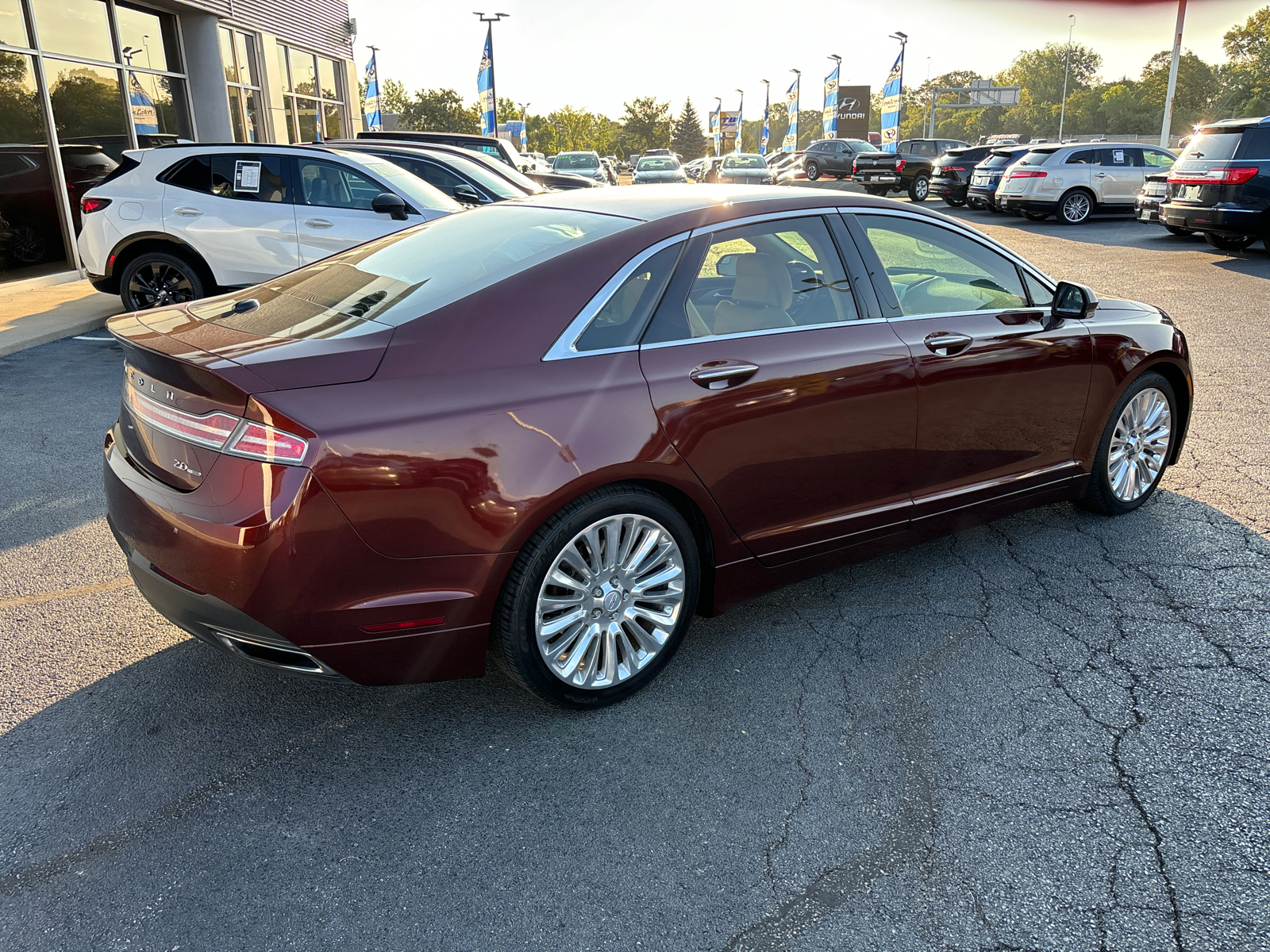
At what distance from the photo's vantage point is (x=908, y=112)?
152 m

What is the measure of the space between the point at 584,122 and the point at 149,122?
3251 inches

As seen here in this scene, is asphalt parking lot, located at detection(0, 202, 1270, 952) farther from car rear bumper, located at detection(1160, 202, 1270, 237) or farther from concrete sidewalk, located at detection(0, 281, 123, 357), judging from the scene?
car rear bumper, located at detection(1160, 202, 1270, 237)

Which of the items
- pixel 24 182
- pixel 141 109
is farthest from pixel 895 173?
pixel 24 182

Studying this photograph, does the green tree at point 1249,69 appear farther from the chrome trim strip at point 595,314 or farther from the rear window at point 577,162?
the chrome trim strip at point 595,314

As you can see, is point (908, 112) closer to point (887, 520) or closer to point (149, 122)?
point (149, 122)

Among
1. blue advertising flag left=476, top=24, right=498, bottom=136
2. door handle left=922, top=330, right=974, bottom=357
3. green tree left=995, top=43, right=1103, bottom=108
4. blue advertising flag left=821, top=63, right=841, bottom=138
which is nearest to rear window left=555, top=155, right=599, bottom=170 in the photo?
blue advertising flag left=476, top=24, right=498, bottom=136

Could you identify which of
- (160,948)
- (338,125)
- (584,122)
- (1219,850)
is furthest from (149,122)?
(584,122)

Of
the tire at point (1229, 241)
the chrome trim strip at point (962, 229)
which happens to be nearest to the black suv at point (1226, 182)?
the tire at point (1229, 241)

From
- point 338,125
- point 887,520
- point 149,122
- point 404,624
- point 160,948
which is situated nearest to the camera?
point 160,948

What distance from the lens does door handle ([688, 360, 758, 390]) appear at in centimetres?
306

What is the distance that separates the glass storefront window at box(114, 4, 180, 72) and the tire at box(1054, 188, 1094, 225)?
17.3 m

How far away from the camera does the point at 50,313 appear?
1034 cm

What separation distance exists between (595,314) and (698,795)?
4.80 ft

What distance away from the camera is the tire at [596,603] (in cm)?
282
